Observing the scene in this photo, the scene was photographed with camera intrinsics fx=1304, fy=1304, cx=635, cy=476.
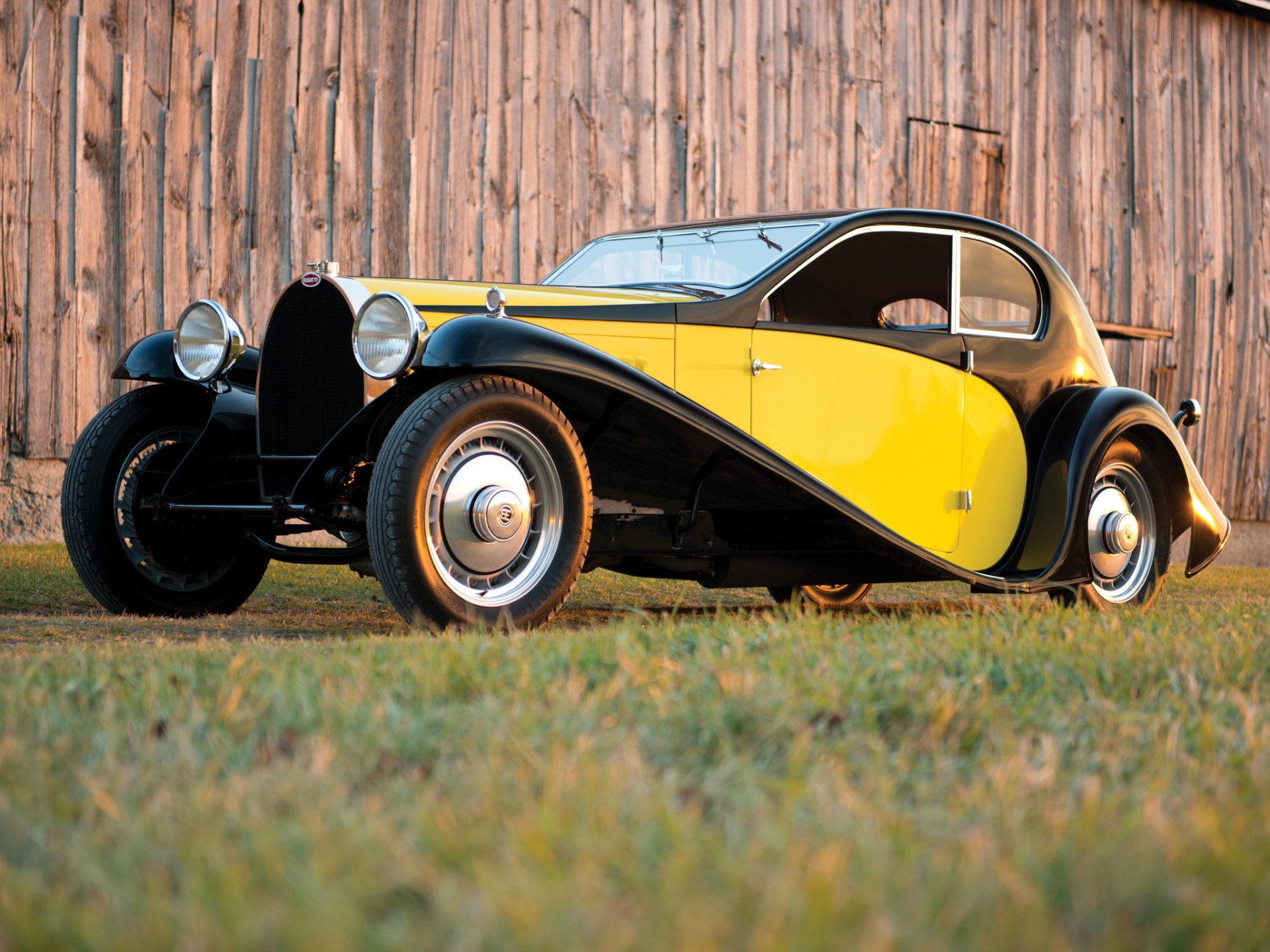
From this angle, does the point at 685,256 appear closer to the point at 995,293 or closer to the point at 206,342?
the point at 995,293

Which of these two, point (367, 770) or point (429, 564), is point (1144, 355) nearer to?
point (429, 564)

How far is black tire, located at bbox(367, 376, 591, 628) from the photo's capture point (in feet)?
12.6

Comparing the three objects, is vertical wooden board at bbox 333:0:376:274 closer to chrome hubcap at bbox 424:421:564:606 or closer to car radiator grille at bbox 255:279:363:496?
car radiator grille at bbox 255:279:363:496

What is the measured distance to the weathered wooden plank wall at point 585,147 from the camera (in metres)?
7.19

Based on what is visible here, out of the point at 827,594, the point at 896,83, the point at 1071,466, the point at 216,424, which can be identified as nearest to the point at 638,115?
the point at 896,83

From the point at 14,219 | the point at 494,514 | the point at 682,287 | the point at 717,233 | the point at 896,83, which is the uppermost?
the point at 896,83

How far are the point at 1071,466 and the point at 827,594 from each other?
1696 mm

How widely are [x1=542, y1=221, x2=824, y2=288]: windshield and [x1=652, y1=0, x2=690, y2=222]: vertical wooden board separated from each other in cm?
342

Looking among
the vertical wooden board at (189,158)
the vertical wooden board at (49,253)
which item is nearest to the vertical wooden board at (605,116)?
the vertical wooden board at (189,158)

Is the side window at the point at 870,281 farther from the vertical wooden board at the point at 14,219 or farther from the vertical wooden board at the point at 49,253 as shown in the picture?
the vertical wooden board at the point at 14,219

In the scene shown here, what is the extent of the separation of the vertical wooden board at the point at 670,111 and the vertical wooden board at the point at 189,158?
3.10 meters

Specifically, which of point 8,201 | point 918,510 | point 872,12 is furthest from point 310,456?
point 872,12

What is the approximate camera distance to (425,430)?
12.7 ft

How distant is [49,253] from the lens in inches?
279
